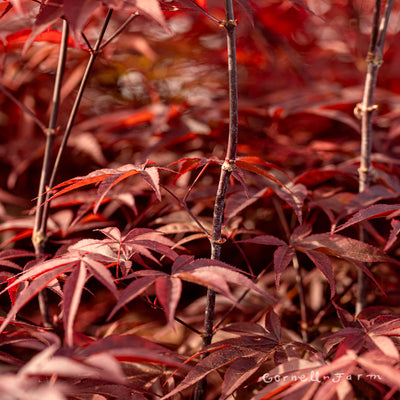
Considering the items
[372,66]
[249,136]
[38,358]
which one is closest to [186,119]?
[249,136]

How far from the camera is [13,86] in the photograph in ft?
4.25

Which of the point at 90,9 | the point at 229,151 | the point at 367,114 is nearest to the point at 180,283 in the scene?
the point at 229,151

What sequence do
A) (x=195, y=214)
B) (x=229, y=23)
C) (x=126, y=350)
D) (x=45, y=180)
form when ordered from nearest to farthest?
1. (x=126, y=350)
2. (x=229, y=23)
3. (x=45, y=180)
4. (x=195, y=214)

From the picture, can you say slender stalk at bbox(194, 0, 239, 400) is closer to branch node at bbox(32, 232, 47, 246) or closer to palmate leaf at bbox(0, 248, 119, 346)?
palmate leaf at bbox(0, 248, 119, 346)

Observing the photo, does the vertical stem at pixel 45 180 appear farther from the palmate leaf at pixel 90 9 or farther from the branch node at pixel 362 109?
the branch node at pixel 362 109

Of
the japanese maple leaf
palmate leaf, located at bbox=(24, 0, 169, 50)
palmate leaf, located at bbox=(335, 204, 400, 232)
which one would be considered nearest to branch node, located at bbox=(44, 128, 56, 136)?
palmate leaf, located at bbox=(24, 0, 169, 50)

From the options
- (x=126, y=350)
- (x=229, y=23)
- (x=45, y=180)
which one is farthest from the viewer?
(x=45, y=180)

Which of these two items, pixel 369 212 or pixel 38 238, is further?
pixel 38 238

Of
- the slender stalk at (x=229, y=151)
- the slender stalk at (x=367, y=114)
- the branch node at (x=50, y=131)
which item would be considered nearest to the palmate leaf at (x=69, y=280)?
the slender stalk at (x=229, y=151)

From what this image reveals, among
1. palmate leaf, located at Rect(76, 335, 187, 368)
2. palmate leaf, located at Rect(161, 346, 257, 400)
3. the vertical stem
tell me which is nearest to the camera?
palmate leaf, located at Rect(76, 335, 187, 368)

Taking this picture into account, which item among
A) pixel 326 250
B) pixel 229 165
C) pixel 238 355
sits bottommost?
pixel 238 355

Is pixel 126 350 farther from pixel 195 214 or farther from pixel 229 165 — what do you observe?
pixel 195 214

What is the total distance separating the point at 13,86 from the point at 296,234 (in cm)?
114

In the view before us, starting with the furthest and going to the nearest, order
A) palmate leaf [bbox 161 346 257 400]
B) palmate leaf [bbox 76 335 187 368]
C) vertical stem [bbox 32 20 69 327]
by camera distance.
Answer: vertical stem [bbox 32 20 69 327] < palmate leaf [bbox 161 346 257 400] < palmate leaf [bbox 76 335 187 368]
